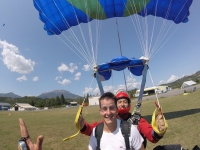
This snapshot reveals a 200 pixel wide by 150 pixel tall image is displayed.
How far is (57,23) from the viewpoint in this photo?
8.63 meters

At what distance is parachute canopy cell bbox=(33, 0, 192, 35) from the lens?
26.4 ft

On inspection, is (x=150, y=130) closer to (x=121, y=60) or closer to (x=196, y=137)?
(x=196, y=137)

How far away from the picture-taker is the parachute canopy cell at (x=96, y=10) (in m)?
8.04

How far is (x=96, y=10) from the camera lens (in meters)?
8.66

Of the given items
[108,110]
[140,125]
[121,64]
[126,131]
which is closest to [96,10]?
[121,64]

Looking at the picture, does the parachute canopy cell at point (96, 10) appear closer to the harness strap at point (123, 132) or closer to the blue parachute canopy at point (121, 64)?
the blue parachute canopy at point (121, 64)

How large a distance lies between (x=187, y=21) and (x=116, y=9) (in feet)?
12.7

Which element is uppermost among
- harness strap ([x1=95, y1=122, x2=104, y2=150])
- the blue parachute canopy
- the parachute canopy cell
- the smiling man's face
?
the parachute canopy cell

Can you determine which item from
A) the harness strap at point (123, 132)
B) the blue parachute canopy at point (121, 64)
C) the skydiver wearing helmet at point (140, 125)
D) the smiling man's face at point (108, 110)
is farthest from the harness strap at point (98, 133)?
the blue parachute canopy at point (121, 64)

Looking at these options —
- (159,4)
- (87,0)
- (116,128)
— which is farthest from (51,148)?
(159,4)

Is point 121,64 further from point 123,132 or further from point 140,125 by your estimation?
point 123,132

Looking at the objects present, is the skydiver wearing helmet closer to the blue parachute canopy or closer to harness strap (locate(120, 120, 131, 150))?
harness strap (locate(120, 120, 131, 150))

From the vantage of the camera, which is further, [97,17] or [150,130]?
[97,17]

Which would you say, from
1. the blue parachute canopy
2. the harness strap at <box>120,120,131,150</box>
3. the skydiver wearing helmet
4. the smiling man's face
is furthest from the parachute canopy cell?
the harness strap at <box>120,120,131,150</box>
